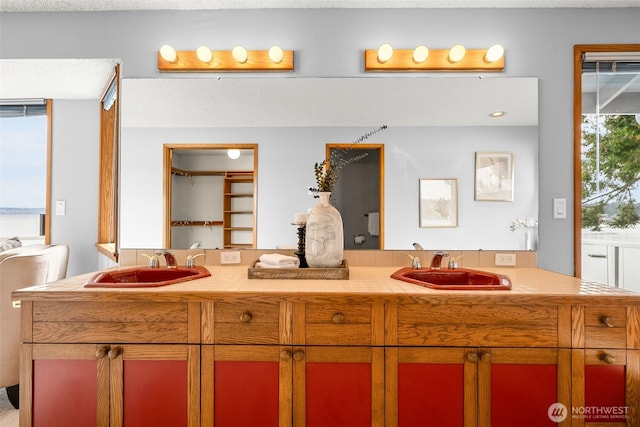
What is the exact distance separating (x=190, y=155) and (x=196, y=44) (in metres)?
0.65

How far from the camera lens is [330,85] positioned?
192cm

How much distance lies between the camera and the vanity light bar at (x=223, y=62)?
1913 mm

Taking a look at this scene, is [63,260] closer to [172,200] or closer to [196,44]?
[172,200]

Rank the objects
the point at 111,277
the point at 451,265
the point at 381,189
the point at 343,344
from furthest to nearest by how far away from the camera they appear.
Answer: the point at 381,189 < the point at 451,265 < the point at 111,277 < the point at 343,344

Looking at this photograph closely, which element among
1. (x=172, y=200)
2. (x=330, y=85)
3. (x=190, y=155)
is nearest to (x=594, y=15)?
(x=330, y=85)

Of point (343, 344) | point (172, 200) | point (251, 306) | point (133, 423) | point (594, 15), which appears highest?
point (594, 15)

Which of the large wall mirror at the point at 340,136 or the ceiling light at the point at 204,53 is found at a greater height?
the ceiling light at the point at 204,53

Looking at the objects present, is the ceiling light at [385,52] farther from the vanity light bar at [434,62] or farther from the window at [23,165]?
the window at [23,165]

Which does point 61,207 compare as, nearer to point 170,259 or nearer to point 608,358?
point 170,259

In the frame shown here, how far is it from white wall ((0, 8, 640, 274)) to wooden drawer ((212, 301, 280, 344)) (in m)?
0.75

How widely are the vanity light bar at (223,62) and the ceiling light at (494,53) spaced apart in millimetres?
1095

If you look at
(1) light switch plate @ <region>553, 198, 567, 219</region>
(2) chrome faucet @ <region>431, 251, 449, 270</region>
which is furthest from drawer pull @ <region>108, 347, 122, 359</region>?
(1) light switch plate @ <region>553, 198, 567, 219</region>

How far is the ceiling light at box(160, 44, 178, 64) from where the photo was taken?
1.89 m

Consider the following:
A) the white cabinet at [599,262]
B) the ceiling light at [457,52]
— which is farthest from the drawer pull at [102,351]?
the white cabinet at [599,262]
